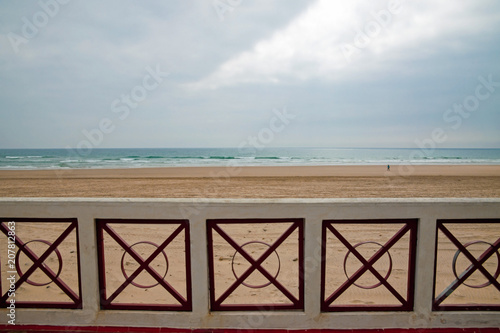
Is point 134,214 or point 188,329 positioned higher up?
point 134,214

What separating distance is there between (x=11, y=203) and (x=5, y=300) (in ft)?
3.34

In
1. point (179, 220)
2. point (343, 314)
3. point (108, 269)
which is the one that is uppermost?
point (179, 220)

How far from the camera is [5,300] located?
2697 mm

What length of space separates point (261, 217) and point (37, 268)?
389cm

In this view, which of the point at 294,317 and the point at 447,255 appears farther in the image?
the point at 447,255

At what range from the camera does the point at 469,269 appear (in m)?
2.49

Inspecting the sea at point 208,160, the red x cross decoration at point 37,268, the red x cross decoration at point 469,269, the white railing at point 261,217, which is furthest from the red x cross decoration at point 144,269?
the sea at point 208,160

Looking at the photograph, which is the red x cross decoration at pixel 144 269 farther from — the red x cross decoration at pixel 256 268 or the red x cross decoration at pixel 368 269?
the red x cross decoration at pixel 368 269

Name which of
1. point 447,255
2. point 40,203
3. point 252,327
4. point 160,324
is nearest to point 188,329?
point 160,324

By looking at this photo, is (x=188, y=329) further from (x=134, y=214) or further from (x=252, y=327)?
(x=134, y=214)

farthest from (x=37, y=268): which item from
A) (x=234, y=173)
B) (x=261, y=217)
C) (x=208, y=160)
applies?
(x=208, y=160)

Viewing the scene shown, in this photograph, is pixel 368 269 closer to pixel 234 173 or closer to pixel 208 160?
pixel 234 173

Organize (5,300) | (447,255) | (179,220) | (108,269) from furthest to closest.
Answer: (447,255) → (108,269) → (5,300) → (179,220)

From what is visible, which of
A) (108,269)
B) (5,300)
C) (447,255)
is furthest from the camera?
(447,255)
